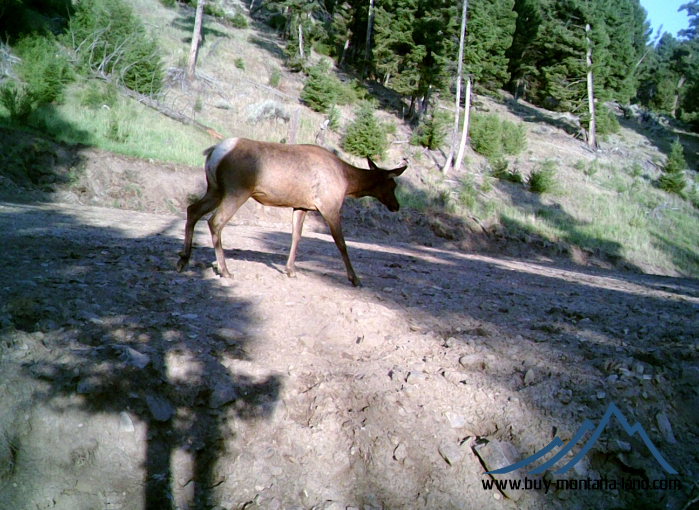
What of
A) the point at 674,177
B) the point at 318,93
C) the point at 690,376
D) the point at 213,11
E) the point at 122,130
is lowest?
the point at 122,130

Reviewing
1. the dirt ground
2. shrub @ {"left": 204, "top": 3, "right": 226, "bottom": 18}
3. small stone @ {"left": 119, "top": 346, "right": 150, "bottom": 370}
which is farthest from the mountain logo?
shrub @ {"left": 204, "top": 3, "right": 226, "bottom": 18}

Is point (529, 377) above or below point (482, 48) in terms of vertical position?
below

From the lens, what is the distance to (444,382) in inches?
150

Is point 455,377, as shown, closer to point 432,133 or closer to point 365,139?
point 365,139

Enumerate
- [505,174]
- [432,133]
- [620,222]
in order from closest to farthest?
1. [620,222]
2. [505,174]
3. [432,133]

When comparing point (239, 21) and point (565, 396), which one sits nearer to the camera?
point (565, 396)

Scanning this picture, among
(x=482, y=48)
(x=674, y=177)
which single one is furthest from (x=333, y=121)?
(x=674, y=177)

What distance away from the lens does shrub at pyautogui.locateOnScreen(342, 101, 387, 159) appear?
25188 mm

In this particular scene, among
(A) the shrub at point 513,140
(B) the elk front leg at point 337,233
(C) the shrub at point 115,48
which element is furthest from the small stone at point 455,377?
(A) the shrub at point 513,140

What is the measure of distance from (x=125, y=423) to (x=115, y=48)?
24.6 m

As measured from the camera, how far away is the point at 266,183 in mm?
6066

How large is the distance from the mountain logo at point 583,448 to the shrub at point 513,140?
111 feet

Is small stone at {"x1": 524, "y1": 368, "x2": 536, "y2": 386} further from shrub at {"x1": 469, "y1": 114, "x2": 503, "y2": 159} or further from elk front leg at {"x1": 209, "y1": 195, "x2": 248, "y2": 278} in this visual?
shrub at {"x1": 469, "y1": 114, "x2": 503, "y2": 159}

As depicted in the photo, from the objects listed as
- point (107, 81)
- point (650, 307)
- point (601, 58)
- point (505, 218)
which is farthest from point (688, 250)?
point (107, 81)
